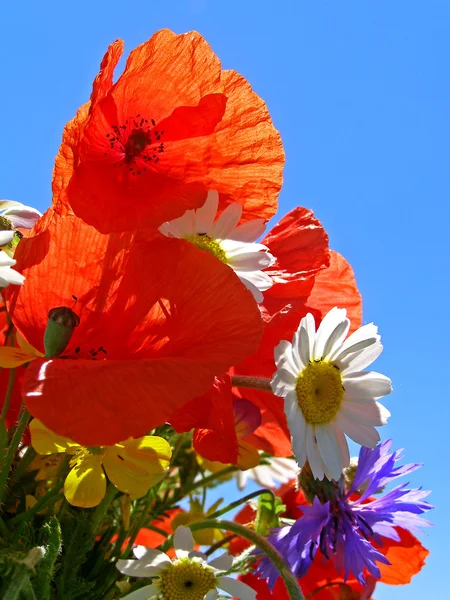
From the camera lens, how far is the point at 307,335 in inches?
21.4

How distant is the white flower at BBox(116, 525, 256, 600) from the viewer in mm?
540

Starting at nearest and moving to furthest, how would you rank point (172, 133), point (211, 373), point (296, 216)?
point (211, 373), point (172, 133), point (296, 216)

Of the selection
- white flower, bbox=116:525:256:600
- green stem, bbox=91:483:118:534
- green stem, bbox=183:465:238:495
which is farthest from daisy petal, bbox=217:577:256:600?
green stem, bbox=183:465:238:495

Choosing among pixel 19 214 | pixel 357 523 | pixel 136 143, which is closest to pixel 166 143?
pixel 136 143

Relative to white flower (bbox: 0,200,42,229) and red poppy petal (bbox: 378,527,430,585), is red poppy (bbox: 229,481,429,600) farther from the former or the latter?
white flower (bbox: 0,200,42,229)

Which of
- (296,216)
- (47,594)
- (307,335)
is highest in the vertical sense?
(296,216)

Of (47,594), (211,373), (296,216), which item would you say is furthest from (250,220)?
(47,594)

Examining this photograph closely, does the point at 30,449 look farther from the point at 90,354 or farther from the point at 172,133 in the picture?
the point at 172,133

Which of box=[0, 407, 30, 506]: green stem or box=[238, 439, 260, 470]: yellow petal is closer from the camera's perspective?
box=[0, 407, 30, 506]: green stem

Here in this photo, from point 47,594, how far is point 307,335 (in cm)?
24

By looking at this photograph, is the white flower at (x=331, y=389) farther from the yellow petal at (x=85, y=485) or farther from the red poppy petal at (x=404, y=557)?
the red poppy petal at (x=404, y=557)

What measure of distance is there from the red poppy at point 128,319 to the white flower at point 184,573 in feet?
0.52

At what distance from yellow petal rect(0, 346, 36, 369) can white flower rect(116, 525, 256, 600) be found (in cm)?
17

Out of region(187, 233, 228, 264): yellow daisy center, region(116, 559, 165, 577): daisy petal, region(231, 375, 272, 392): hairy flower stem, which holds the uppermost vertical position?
region(187, 233, 228, 264): yellow daisy center
